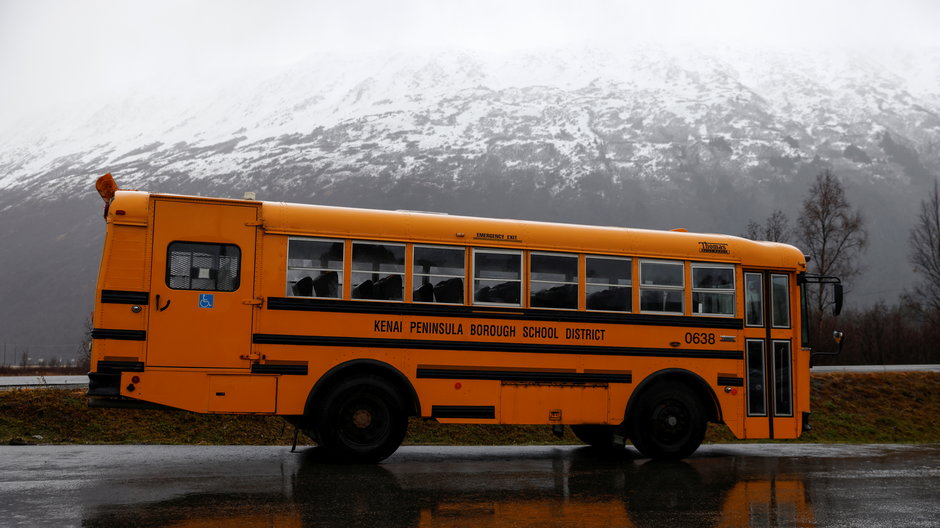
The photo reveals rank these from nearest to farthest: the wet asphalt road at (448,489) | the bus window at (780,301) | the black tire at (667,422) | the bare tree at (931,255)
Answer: the wet asphalt road at (448,489), the black tire at (667,422), the bus window at (780,301), the bare tree at (931,255)

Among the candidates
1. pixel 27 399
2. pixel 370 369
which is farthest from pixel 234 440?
pixel 370 369

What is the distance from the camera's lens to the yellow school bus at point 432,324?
10.7 m

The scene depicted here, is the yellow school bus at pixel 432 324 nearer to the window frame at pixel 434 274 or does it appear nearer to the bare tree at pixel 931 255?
the window frame at pixel 434 274

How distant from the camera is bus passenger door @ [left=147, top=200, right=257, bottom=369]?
1064 cm

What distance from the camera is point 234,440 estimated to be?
55.2ft

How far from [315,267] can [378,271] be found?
823 millimetres

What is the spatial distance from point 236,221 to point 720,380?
7356 millimetres

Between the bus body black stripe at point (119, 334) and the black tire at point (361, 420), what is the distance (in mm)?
2345

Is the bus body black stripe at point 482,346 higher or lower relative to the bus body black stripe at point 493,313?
lower

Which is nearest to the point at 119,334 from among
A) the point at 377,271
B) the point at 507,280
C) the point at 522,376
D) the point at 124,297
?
the point at 124,297

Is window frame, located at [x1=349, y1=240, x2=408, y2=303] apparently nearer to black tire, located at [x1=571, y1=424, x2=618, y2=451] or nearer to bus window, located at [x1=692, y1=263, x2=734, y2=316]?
black tire, located at [x1=571, y1=424, x2=618, y2=451]

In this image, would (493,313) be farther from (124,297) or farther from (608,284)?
(124,297)

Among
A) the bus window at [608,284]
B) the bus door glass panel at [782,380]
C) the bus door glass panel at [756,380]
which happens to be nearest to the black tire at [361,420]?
the bus window at [608,284]

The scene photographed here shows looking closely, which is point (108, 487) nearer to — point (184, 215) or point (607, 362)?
point (184, 215)
